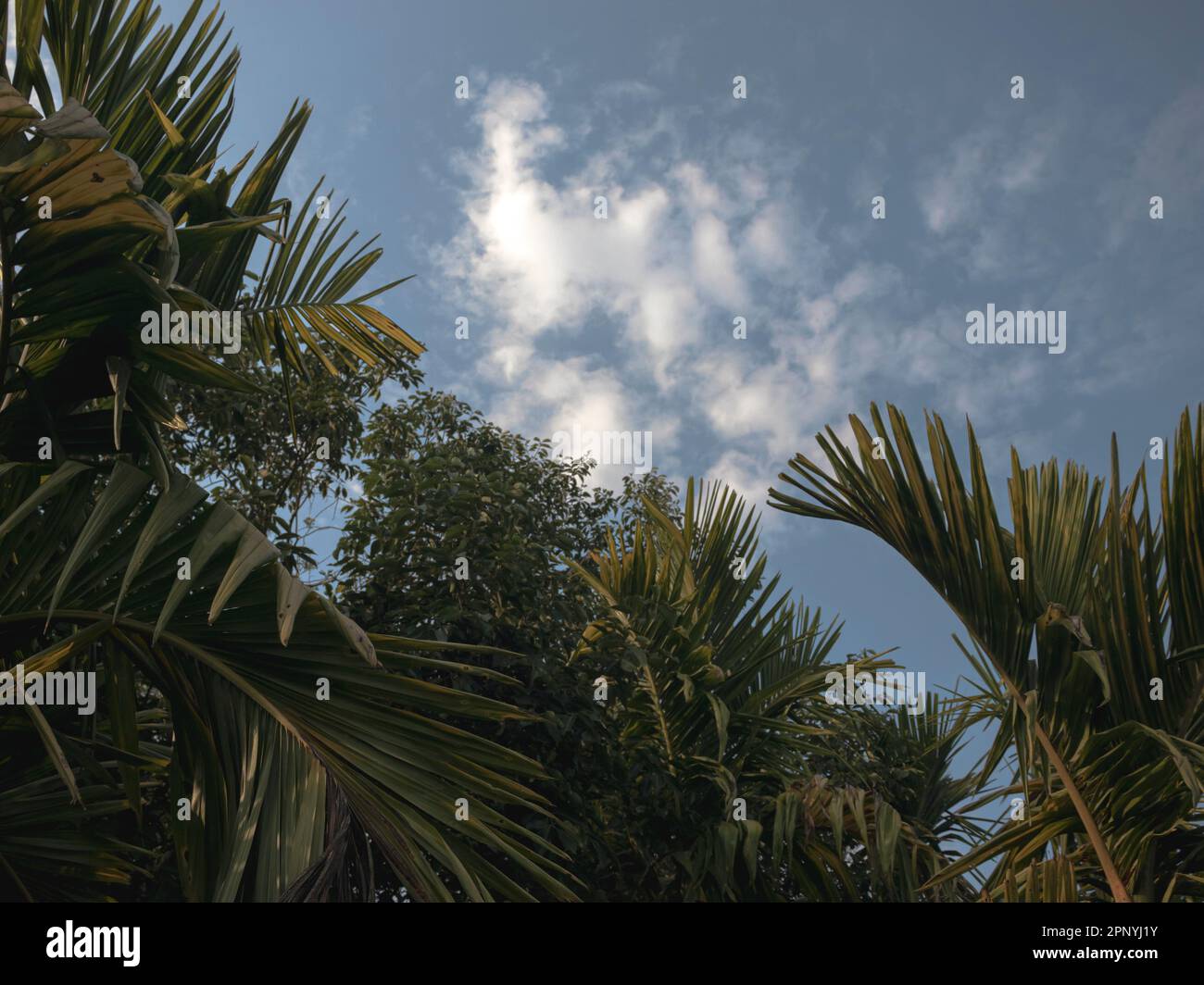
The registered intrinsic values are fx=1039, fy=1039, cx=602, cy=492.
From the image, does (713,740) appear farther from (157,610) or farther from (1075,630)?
(157,610)

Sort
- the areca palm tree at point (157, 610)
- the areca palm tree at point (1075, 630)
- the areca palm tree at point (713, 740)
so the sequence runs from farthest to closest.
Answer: the areca palm tree at point (713, 740)
the areca palm tree at point (1075, 630)
the areca palm tree at point (157, 610)

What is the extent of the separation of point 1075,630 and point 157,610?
217 cm

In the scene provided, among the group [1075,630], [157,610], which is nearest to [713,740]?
[1075,630]

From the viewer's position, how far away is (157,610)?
2262 mm

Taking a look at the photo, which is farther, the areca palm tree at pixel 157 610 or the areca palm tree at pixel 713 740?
the areca palm tree at pixel 713 740

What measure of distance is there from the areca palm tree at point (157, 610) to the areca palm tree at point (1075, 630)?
1.32 metres

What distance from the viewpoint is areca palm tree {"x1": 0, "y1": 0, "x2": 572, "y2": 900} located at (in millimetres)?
1961

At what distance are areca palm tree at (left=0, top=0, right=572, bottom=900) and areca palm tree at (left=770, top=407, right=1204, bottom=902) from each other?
1.32 m

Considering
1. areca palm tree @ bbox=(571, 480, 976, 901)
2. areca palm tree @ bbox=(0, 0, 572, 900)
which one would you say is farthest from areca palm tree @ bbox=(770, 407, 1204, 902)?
areca palm tree @ bbox=(0, 0, 572, 900)

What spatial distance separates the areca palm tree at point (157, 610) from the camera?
6.43 ft

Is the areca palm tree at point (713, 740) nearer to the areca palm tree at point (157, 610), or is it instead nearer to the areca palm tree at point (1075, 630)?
the areca palm tree at point (1075, 630)

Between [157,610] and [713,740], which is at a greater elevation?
[157,610]

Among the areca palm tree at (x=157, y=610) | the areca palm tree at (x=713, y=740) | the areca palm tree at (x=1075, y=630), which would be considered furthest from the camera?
the areca palm tree at (x=713, y=740)

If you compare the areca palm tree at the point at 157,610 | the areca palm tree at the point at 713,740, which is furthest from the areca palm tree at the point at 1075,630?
the areca palm tree at the point at 157,610
